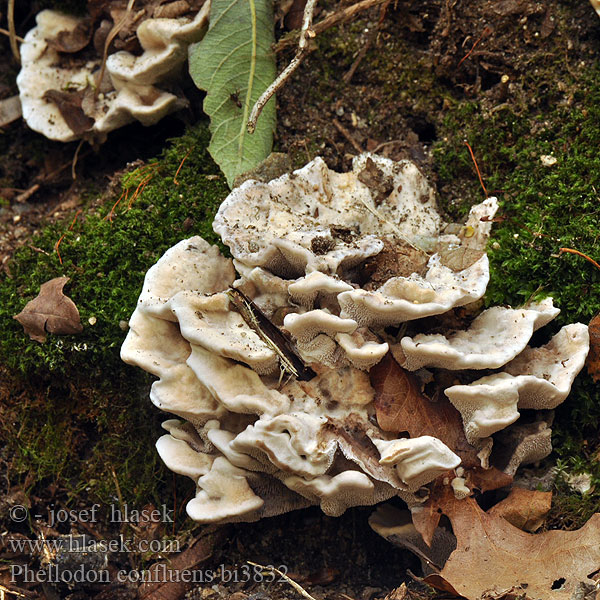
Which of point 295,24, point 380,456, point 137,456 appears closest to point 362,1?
point 295,24

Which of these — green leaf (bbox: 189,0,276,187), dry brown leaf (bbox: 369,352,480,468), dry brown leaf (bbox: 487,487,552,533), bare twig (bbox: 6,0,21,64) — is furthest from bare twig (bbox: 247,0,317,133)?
dry brown leaf (bbox: 487,487,552,533)

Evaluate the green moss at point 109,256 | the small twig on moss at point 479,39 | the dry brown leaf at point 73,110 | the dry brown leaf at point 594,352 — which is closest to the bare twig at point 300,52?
the green moss at point 109,256

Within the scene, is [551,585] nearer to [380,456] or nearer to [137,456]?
[380,456]

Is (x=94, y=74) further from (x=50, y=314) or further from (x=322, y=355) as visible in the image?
(x=322, y=355)

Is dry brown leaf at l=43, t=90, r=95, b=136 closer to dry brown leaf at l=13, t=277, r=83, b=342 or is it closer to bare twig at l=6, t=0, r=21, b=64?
bare twig at l=6, t=0, r=21, b=64

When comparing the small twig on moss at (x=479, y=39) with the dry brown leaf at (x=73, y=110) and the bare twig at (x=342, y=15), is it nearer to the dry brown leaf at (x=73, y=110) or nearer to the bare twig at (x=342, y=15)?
the bare twig at (x=342, y=15)
